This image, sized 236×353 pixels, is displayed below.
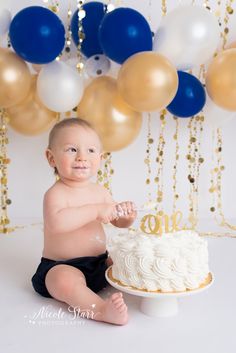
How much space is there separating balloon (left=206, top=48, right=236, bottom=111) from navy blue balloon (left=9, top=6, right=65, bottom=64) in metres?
0.65

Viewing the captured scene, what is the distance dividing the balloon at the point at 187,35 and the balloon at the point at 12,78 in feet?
1.83

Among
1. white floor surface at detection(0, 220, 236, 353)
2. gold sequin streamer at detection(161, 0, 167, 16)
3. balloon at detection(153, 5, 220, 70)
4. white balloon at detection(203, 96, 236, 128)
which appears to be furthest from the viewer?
gold sequin streamer at detection(161, 0, 167, 16)

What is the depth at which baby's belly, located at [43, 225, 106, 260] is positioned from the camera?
1.66 meters

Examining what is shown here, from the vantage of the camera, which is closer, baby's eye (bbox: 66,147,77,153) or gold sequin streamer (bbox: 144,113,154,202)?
baby's eye (bbox: 66,147,77,153)

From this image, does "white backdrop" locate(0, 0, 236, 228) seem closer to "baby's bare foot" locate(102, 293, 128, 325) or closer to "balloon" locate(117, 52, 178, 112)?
"balloon" locate(117, 52, 178, 112)

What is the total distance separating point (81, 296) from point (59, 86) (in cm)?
93

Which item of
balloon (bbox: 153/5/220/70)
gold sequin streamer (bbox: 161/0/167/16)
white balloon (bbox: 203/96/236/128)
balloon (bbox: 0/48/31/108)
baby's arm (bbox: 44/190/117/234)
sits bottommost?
baby's arm (bbox: 44/190/117/234)

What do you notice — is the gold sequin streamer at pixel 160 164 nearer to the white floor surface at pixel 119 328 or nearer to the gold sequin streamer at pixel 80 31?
the gold sequin streamer at pixel 80 31

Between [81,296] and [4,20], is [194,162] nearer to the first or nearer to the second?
[4,20]

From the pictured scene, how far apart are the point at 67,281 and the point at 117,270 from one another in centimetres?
15

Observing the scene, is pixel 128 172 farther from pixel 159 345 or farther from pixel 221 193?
pixel 159 345

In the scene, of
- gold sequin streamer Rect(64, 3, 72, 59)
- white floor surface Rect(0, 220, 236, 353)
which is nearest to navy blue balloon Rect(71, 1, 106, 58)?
gold sequin streamer Rect(64, 3, 72, 59)

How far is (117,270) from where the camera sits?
151cm

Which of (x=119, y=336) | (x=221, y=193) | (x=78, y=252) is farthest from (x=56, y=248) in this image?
(x=221, y=193)
